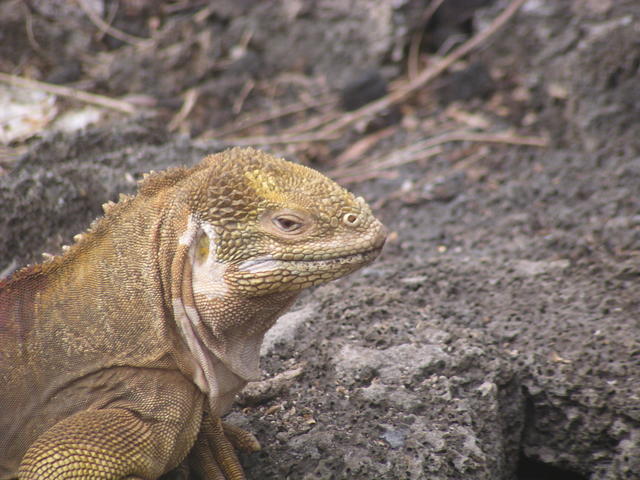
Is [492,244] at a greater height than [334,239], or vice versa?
[334,239]

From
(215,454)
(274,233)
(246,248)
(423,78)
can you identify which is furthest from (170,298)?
(423,78)

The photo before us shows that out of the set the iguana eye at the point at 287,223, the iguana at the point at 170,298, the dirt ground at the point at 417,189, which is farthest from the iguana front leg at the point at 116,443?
the iguana eye at the point at 287,223

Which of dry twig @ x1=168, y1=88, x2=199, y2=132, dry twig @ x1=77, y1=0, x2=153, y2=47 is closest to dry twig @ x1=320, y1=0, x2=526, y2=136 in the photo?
dry twig @ x1=168, y1=88, x2=199, y2=132

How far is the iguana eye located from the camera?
9.75ft

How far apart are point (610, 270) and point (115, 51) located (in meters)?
7.11

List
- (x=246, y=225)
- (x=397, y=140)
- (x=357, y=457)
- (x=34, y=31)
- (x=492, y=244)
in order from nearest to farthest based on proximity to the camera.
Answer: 1. (x=246, y=225)
2. (x=357, y=457)
3. (x=492, y=244)
4. (x=397, y=140)
5. (x=34, y=31)

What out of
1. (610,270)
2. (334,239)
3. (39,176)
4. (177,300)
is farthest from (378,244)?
(39,176)

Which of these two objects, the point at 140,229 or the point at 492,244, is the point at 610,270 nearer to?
the point at 492,244

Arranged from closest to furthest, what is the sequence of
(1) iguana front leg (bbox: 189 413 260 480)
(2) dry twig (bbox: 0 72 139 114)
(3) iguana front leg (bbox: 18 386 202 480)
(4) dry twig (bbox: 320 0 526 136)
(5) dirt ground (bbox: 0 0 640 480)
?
1. (3) iguana front leg (bbox: 18 386 202 480)
2. (1) iguana front leg (bbox: 189 413 260 480)
3. (5) dirt ground (bbox: 0 0 640 480)
4. (2) dry twig (bbox: 0 72 139 114)
5. (4) dry twig (bbox: 320 0 526 136)

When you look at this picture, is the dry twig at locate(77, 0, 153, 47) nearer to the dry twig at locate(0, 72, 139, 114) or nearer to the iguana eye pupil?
the dry twig at locate(0, 72, 139, 114)

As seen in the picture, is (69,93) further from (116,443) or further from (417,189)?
(116,443)

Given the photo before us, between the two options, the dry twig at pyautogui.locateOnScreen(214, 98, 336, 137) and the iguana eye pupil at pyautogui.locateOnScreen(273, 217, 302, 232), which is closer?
the iguana eye pupil at pyautogui.locateOnScreen(273, 217, 302, 232)

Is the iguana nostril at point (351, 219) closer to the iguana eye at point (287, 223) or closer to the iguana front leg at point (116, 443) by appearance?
the iguana eye at point (287, 223)

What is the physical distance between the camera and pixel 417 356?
3.84 metres
